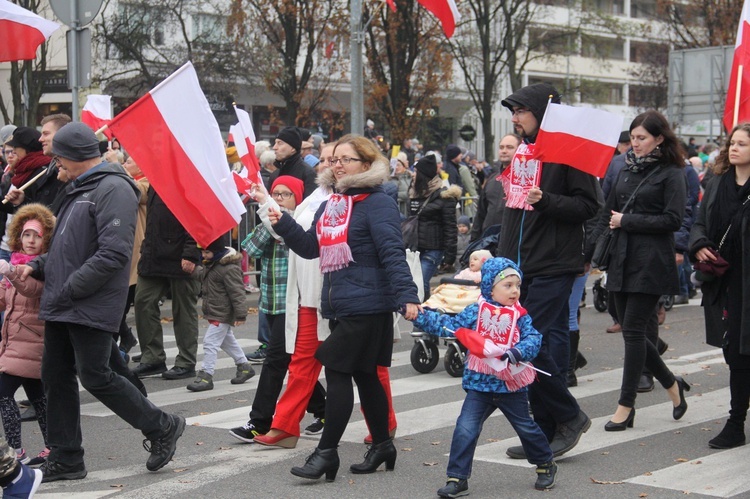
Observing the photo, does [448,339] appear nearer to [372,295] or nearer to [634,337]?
[634,337]

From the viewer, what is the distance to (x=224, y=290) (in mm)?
9562

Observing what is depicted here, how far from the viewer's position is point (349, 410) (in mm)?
6316

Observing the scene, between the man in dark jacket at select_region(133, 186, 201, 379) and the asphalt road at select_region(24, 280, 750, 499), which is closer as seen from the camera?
the asphalt road at select_region(24, 280, 750, 499)

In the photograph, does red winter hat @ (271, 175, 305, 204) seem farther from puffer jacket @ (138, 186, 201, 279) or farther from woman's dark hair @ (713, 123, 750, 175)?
woman's dark hair @ (713, 123, 750, 175)

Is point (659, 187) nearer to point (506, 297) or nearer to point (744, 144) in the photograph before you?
point (744, 144)

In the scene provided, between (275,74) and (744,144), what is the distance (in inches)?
1017

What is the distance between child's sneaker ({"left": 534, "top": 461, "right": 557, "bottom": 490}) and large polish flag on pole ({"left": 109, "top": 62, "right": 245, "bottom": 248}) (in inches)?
89.5

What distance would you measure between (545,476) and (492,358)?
74 centimetres

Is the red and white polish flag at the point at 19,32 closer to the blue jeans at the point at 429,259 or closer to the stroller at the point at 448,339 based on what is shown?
the stroller at the point at 448,339

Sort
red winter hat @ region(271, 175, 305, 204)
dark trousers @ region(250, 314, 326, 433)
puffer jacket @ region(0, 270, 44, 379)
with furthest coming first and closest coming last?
red winter hat @ region(271, 175, 305, 204), dark trousers @ region(250, 314, 326, 433), puffer jacket @ region(0, 270, 44, 379)

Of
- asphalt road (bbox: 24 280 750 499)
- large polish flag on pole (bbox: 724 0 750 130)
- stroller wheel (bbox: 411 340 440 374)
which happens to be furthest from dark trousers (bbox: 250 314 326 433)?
large polish flag on pole (bbox: 724 0 750 130)

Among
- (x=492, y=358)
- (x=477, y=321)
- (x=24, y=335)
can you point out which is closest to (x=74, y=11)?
(x=24, y=335)

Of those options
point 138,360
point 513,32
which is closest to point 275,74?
point 513,32

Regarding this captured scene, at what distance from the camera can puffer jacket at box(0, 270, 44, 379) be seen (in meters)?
6.91
